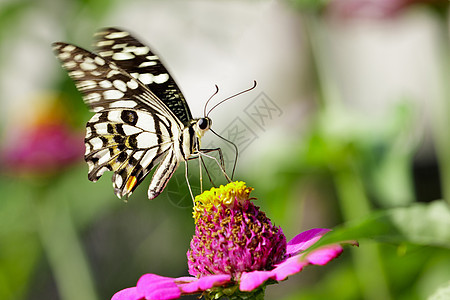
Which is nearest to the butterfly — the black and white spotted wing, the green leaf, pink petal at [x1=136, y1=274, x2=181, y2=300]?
Answer: the black and white spotted wing

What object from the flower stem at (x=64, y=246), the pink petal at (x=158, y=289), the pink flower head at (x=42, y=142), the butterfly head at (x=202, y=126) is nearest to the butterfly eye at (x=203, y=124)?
the butterfly head at (x=202, y=126)

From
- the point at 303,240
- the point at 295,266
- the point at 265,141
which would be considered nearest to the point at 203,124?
the point at 303,240

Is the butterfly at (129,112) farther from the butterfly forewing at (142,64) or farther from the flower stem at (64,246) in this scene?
the flower stem at (64,246)

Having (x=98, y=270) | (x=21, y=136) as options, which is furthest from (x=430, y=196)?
(x=21, y=136)

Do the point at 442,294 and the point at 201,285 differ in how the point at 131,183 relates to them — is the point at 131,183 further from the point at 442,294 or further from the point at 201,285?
the point at 442,294

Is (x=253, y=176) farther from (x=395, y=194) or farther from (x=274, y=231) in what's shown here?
(x=274, y=231)

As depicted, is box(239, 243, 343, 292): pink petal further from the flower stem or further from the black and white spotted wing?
the flower stem

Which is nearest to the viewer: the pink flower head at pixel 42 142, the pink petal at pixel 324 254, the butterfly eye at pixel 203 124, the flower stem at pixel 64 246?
the pink petal at pixel 324 254
